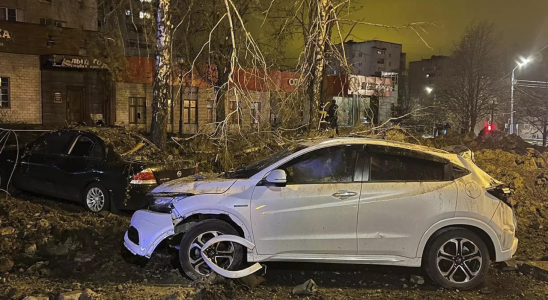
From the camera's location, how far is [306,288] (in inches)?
190

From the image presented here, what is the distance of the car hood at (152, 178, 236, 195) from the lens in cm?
505

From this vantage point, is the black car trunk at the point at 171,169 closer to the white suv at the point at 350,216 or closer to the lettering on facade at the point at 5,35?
the white suv at the point at 350,216

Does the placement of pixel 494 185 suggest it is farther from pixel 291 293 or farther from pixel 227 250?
pixel 227 250

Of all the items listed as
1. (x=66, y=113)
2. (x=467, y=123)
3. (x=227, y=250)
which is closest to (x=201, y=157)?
(x=227, y=250)

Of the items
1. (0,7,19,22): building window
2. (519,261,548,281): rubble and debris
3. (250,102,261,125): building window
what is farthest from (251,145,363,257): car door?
(0,7,19,22): building window

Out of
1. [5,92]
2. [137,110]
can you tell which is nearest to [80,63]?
[5,92]

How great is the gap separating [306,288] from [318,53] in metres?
7.48

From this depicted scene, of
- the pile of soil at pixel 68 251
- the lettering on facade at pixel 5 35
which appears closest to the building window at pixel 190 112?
the lettering on facade at pixel 5 35

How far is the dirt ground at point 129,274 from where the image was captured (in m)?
4.73

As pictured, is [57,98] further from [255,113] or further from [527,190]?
[527,190]

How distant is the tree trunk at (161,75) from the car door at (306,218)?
279 inches

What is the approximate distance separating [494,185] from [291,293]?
2607 millimetres

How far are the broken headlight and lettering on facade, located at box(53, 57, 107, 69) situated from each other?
60.1 feet

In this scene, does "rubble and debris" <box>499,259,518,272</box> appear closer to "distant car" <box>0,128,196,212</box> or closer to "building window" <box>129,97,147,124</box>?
"distant car" <box>0,128,196,212</box>
